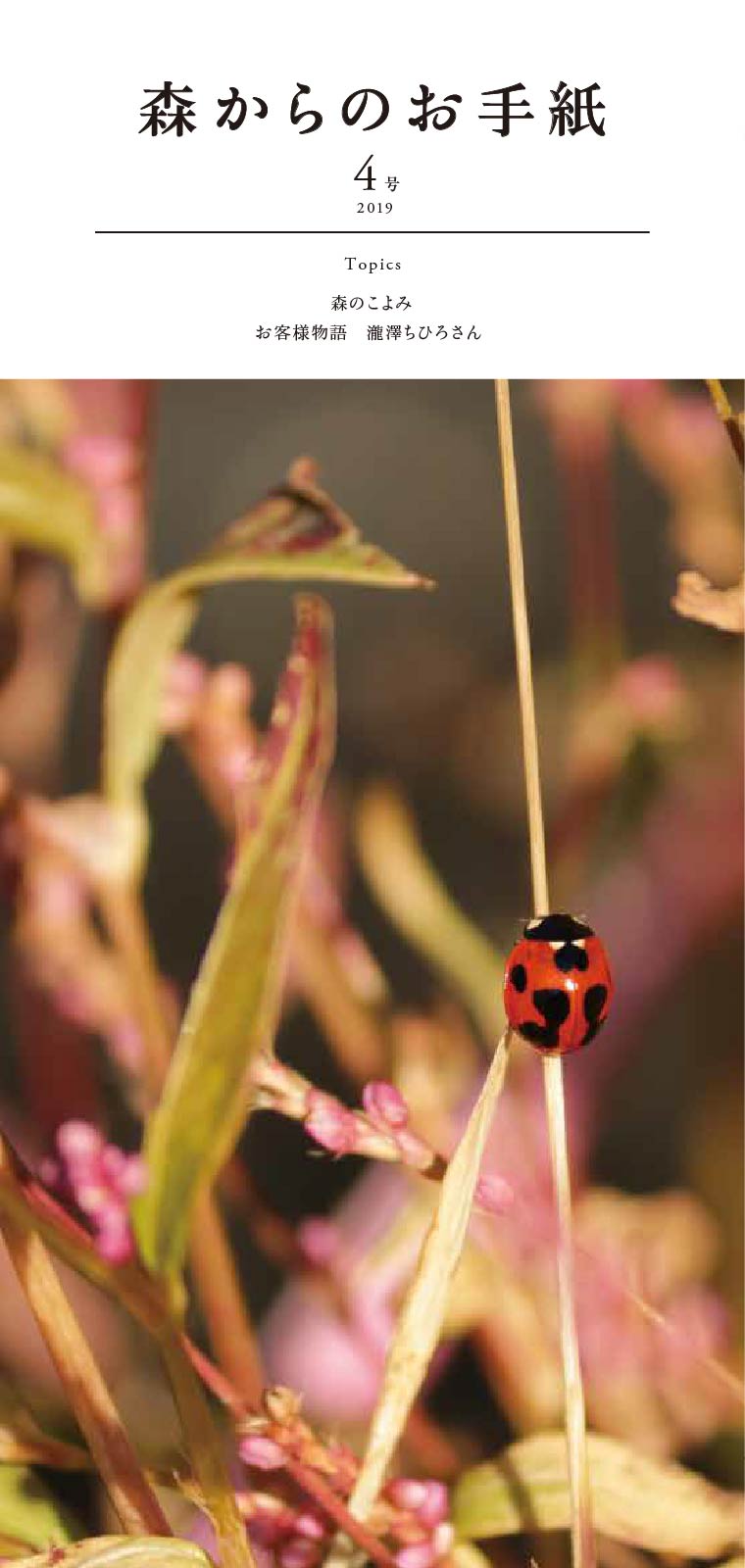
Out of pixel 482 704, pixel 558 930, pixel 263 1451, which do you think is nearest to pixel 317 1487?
pixel 263 1451

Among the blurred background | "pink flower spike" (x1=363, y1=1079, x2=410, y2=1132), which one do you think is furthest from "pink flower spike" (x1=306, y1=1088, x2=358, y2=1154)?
the blurred background

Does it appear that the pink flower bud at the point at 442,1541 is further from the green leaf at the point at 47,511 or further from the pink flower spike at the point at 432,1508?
the green leaf at the point at 47,511

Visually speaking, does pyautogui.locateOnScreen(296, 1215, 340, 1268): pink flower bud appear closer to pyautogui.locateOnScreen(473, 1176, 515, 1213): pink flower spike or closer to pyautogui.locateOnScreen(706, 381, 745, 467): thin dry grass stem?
pyautogui.locateOnScreen(473, 1176, 515, 1213): pink flower spike
